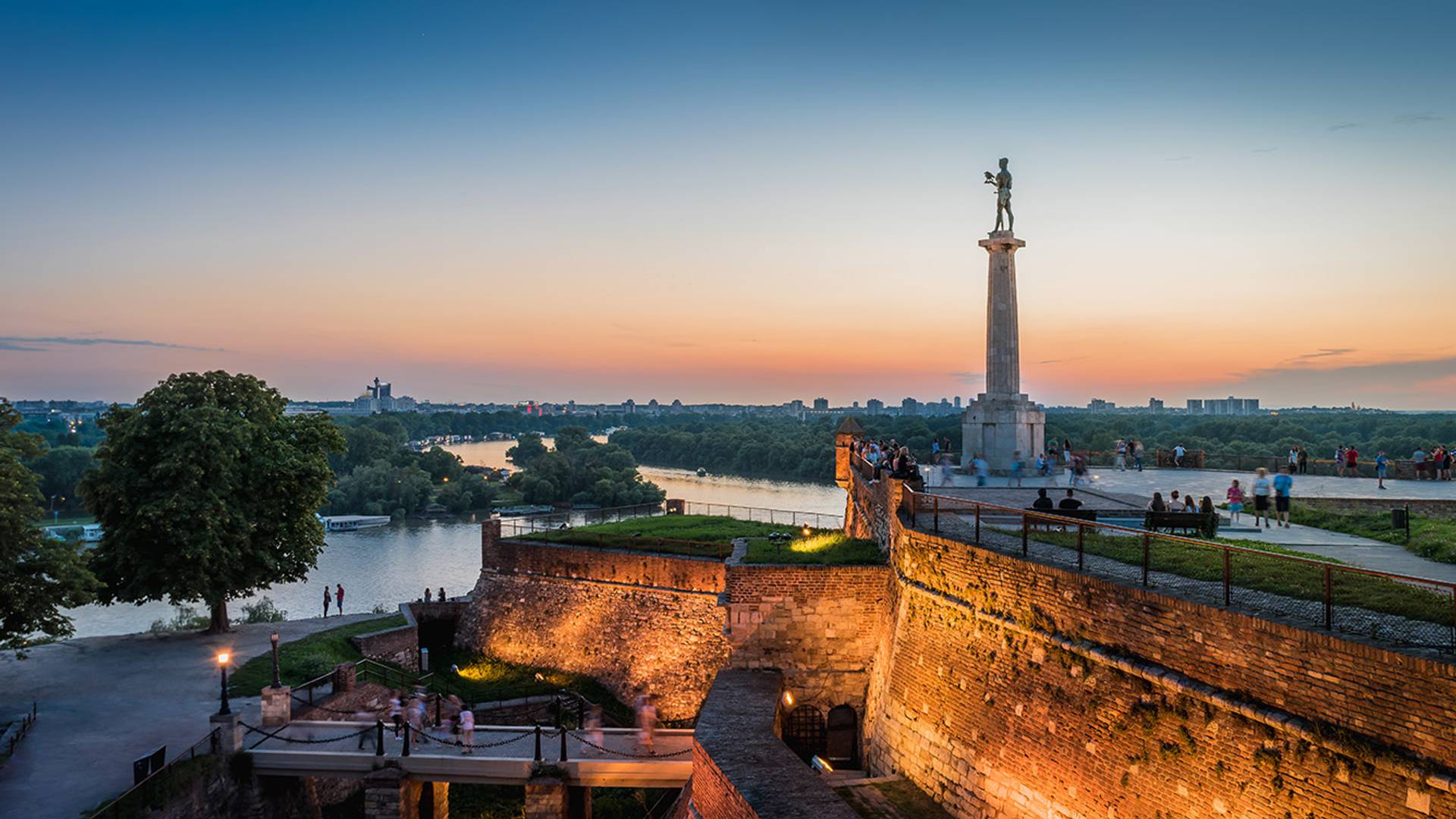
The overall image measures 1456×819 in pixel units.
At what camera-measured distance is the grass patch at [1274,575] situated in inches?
299

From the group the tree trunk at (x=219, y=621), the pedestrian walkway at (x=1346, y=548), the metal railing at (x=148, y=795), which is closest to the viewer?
the pedestrian walkway at (x=1346, y=548)

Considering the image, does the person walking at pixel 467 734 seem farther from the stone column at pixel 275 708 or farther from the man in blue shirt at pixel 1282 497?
→ the man in blue shirt at pixel 1282 497

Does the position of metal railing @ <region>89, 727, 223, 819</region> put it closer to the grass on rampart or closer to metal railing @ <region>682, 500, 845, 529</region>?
the grass on rampart

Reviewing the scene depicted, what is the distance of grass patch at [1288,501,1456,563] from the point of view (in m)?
→ 12.7

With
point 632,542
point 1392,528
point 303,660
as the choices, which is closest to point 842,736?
point 632,542

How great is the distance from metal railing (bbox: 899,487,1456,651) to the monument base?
1314 centimetres

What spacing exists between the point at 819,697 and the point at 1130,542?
7164 mm

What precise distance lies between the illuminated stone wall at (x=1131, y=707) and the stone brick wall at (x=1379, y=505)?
1024 cm

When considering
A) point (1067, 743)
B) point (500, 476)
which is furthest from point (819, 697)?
point (500, 476)

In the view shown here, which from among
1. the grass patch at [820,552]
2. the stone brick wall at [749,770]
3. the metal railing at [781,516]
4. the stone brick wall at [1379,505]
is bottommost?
the stone brick wall at [749,770]

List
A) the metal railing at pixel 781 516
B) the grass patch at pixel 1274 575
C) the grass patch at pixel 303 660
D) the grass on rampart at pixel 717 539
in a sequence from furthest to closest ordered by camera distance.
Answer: the metal railing at pixel 781 516, the grass patch at pixel 303 660, the grass on rampart at pixel 717 539, the grass patch at pixel 1274 575

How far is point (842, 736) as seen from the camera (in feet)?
54.8

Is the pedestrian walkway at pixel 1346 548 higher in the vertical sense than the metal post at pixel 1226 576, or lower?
lower

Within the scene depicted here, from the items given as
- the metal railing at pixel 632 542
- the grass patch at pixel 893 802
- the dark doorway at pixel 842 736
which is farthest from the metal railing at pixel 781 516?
the grass patch at pixel 893 802
